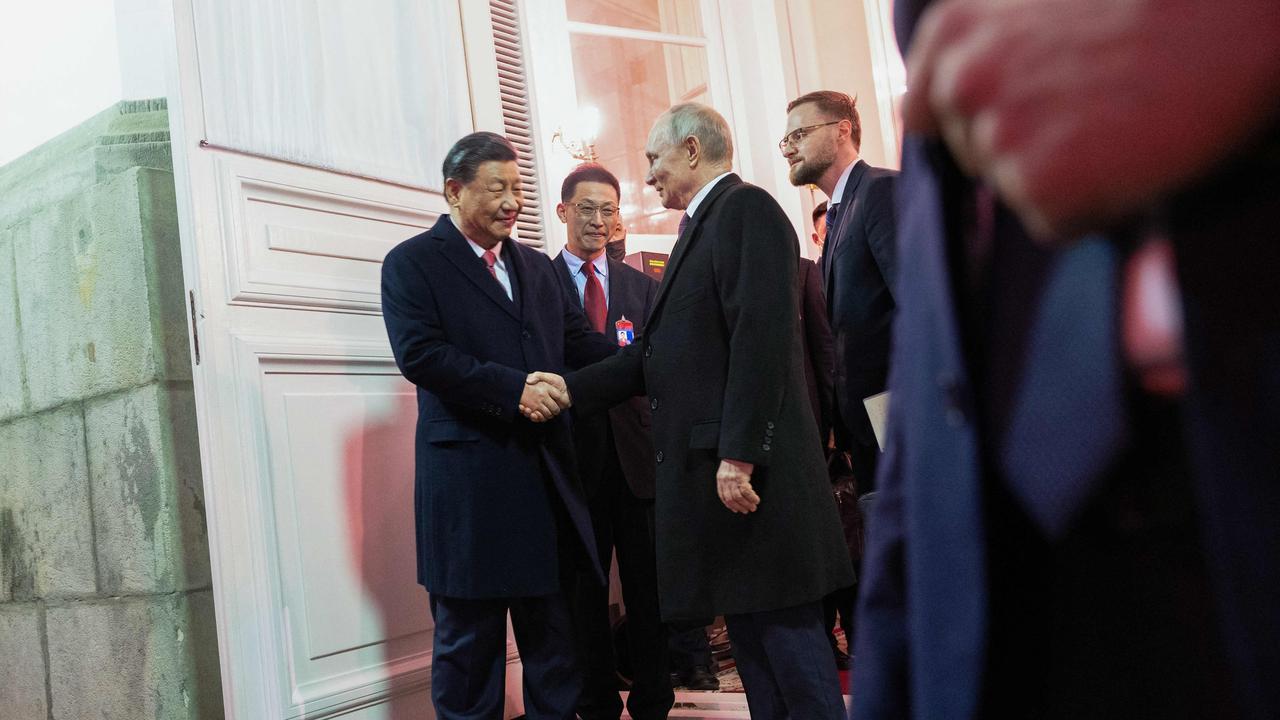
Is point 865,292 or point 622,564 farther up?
point 865,292

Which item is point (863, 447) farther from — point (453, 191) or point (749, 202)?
point (453, 191)

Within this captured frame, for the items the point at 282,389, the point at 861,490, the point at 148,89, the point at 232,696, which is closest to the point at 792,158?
the point at 861,490

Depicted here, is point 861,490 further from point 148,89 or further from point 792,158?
point 148,89

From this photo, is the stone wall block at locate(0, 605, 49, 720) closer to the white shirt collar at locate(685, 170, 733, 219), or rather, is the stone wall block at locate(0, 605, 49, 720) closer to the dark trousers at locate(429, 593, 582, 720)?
the dark trousers at locate(429, 593, 582, 720)

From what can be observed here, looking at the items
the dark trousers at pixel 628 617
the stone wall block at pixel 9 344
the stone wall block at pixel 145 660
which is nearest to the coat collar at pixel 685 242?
the dark trousers at pixel 628 617

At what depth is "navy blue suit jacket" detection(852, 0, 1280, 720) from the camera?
408 millimetres

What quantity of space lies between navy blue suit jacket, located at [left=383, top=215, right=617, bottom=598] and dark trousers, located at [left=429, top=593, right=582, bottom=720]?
10 cm

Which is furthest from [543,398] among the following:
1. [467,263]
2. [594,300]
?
[594,300]

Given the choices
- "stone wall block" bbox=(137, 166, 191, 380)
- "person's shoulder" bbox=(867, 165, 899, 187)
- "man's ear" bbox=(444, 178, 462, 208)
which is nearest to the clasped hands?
"man's ear" bbox=(444, 178, 462, 208)

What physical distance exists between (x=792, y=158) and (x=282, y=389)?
5.44 ft

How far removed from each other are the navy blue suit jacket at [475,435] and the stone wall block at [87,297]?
2.81ft

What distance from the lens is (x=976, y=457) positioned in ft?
1.66

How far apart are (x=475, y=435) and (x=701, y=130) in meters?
0.92

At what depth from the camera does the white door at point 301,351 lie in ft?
8.49
